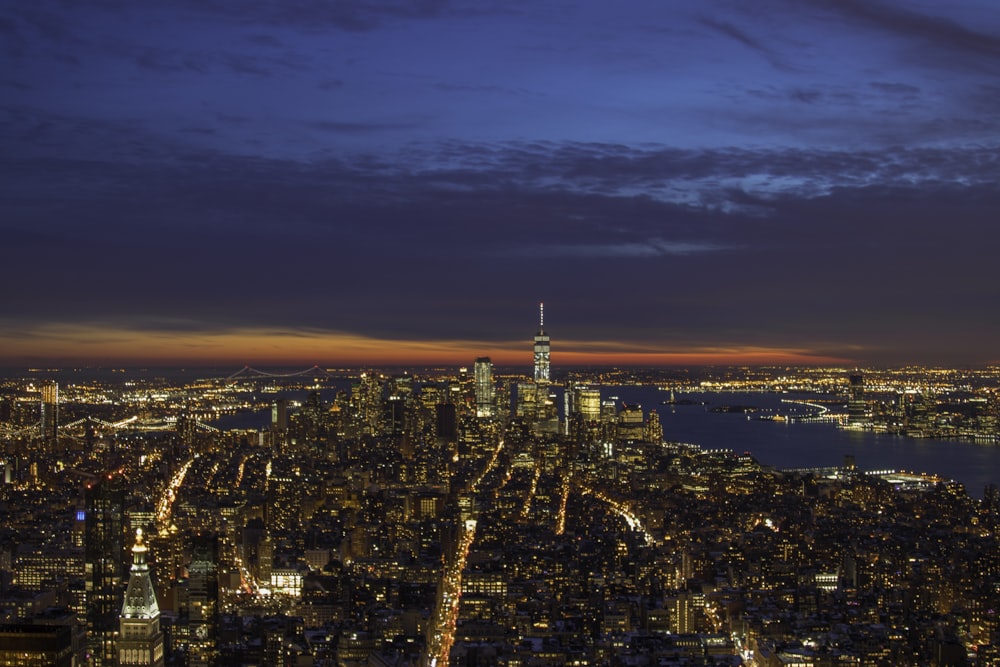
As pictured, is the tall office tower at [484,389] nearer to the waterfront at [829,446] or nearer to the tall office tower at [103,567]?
the waterfront at [829,446]

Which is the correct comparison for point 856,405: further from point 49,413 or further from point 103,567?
point 103,567

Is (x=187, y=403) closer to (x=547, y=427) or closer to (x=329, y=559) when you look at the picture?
(x=547, y=427)

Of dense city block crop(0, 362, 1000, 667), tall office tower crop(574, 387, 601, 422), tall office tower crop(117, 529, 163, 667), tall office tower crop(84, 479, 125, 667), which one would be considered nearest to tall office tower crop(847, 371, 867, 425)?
dense city block crop(0, 362, 1000, 667)

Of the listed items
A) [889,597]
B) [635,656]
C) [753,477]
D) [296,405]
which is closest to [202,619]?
[635,656]

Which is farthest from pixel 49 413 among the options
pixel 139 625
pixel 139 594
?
pixel 139 594

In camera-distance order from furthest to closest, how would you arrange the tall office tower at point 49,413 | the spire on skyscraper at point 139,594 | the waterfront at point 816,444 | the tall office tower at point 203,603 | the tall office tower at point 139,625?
the tall office tower at point 49,413, the waterfront at point 816,444, the tall office tower at point 203,603, the tall office tower at point 139,625, the spire on skyscraper at point 139,594

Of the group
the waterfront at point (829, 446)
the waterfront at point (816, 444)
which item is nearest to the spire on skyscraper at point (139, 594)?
the waterfront at point (829, 446)
